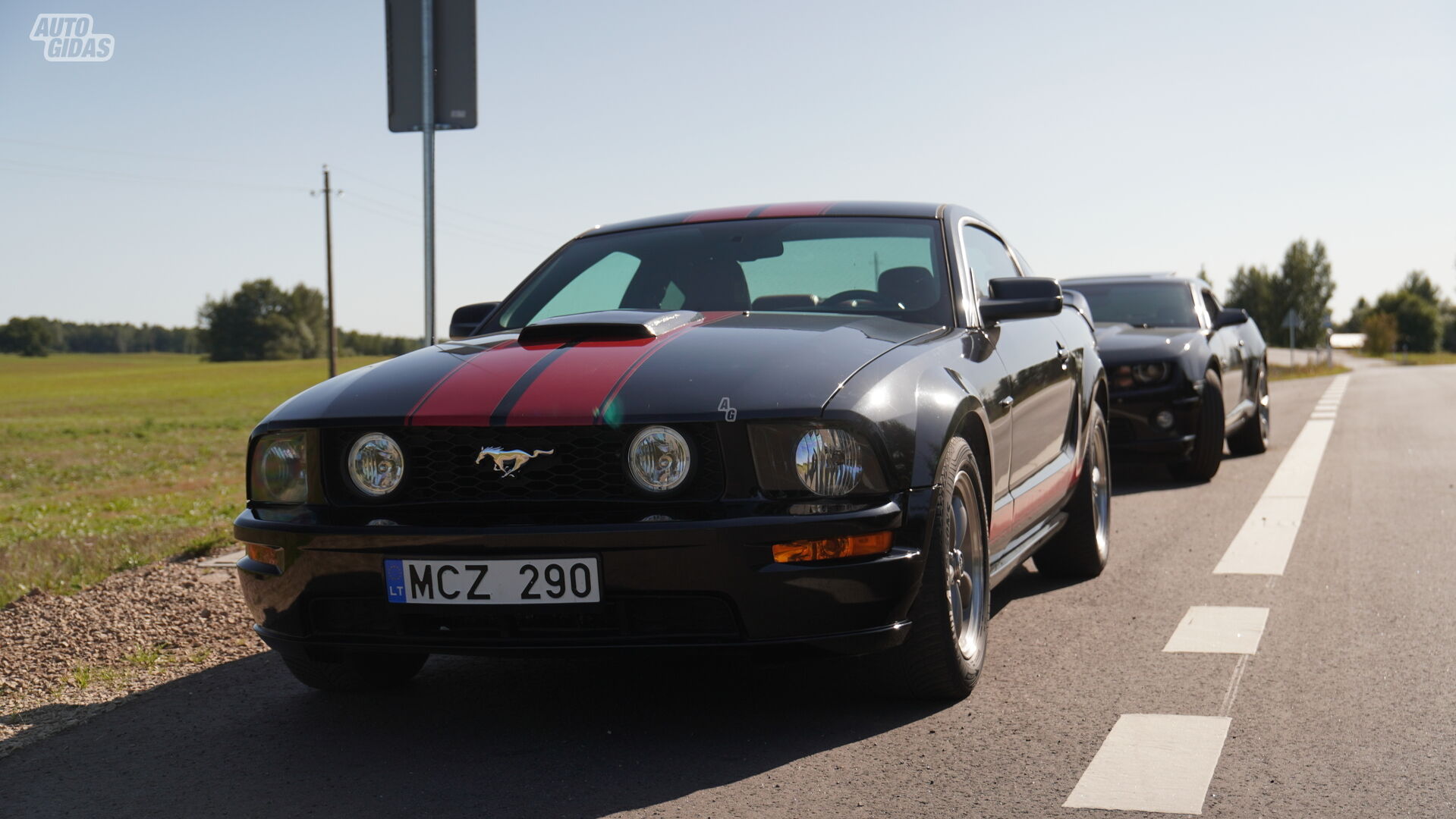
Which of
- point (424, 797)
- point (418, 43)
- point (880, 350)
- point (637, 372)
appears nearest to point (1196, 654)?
point (880, 350)

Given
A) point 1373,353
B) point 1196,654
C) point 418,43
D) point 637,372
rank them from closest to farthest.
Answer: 1. point 637,372
2. point 1196,654
3. point 418,43
4. point 1373,353

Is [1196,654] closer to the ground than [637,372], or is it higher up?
closer to the ground

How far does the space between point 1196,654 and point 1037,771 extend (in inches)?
Result: 56.8

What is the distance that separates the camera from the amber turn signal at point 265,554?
11.4 feet

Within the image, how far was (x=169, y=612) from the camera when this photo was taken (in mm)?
5234

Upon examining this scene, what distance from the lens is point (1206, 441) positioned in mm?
9664

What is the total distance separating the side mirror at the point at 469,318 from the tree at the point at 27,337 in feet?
172

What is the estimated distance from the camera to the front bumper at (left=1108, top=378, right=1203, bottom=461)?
9555 mm

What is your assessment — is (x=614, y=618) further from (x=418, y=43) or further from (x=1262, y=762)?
(x=418, y=43)

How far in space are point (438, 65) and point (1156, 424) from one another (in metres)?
5.50

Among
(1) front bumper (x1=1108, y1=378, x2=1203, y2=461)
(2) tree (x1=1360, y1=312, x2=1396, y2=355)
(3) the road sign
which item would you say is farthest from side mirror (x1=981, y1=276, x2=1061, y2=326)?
(2) tree (x1=1360, y1=312, x2=1396, y2=355)

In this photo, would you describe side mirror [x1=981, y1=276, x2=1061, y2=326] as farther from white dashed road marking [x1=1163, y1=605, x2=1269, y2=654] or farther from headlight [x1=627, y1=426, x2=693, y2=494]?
headlight [x1=627, y1=426, x2=693, y2=494]

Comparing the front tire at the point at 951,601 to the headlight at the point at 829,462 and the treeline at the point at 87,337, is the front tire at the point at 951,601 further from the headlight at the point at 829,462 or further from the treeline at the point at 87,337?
the treeline at the point at 87,337

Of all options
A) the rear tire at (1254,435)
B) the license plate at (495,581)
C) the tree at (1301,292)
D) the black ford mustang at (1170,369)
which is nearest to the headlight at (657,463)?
the license plate at (495,581)
